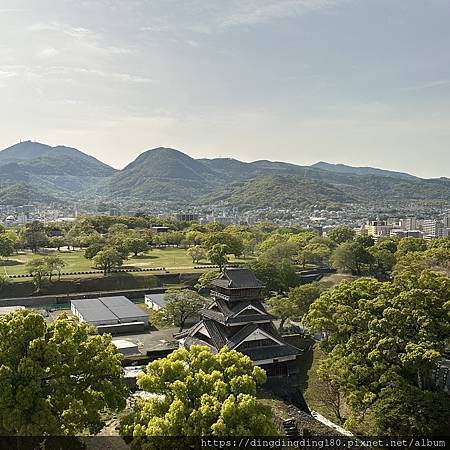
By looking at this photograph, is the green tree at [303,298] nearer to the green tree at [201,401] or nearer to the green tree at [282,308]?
the green tree at [282,308]

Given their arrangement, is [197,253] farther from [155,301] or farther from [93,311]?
[93,311]

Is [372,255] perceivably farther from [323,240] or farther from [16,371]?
[16,371]

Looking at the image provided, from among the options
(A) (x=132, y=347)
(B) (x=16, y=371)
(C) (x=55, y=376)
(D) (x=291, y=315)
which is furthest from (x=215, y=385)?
(D) (x=291, y=315)

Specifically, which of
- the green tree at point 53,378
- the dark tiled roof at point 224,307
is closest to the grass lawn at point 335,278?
the dark tiled roof at point 224,307

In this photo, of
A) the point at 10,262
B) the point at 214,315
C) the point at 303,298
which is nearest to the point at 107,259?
the point at 10,262

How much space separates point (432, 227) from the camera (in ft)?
344

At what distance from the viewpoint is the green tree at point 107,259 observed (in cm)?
4475

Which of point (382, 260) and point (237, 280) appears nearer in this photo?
point (237, 280)

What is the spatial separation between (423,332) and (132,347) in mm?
14676

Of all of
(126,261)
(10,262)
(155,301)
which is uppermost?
(10,262)

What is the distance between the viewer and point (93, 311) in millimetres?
32375

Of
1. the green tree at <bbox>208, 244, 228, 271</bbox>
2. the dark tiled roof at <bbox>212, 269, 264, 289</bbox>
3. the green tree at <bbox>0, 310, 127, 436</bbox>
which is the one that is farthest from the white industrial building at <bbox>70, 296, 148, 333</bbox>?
the green tree at <bbox>0, 310, 127, 436</bbox>

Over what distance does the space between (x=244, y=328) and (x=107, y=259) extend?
2840cm

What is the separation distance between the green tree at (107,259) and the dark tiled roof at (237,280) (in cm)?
2682
